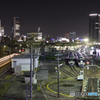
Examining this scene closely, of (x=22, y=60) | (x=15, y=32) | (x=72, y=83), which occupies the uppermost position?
(x=15, y=32)

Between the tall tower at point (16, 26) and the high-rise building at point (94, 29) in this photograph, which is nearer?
the tall tower at point (16, 26)

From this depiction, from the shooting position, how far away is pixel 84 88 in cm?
2192

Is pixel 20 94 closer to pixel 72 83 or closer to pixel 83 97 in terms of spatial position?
pixel 83 97

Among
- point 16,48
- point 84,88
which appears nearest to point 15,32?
point 16,48

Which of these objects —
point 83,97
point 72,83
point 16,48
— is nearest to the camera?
point 83,97

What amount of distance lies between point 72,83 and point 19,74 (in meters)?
9.55

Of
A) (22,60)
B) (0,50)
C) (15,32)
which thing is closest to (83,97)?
(22,60)

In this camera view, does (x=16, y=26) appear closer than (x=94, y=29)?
Yes

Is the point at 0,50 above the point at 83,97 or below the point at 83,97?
above

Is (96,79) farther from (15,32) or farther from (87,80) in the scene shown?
(15,32)

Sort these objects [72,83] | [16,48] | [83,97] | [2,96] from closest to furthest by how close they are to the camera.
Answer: [2,96]
[83,97]
[72,83]
[16,48]

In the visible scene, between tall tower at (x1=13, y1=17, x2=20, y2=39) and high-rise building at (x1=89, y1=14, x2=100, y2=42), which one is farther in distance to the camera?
high-rise building at (x1=89, y1=14, x2=100, y2=42)

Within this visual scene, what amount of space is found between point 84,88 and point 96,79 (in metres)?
2.72

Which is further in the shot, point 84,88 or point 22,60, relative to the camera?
point 22,60
